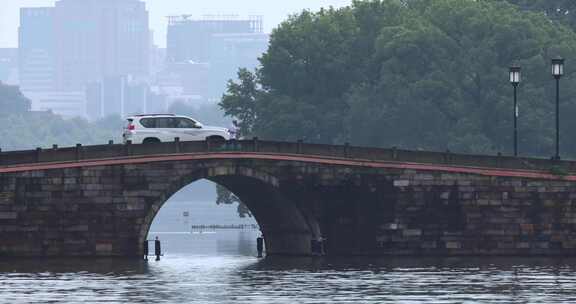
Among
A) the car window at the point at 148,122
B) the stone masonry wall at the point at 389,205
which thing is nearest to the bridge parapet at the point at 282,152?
the stone masonry wall at the point at 389,205

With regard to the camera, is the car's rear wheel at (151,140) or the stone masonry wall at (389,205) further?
the car's rear wheel at (151,140)

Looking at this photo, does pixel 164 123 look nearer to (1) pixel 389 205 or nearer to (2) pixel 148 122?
(2) pixel 148 122

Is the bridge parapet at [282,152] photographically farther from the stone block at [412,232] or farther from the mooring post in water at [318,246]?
the mooring post in water at [318,246]

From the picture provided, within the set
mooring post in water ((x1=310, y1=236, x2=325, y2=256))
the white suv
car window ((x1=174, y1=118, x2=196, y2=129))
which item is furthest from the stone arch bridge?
car window ((x1=174, y1=118, x2=196, y2=129))

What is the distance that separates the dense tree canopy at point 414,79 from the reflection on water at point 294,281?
3971cm

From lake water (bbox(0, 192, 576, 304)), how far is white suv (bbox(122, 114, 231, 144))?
247 inches

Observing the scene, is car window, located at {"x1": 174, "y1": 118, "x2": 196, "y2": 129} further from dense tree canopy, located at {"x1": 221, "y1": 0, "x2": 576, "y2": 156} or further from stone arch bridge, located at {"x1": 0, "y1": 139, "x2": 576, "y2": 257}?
dense tree canopy, located at {"x1": 221, "y1": 0, "x2": 576, "y2": 156}

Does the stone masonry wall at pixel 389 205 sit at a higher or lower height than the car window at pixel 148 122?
lower

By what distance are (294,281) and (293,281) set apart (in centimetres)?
7

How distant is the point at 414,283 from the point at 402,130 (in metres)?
66.4

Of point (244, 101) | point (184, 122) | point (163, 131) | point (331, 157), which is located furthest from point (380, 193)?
point (244, 101)

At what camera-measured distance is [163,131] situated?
339 ft

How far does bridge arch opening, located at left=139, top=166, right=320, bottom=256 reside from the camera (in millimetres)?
101062

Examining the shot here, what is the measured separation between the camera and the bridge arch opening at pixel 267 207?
332 feet
